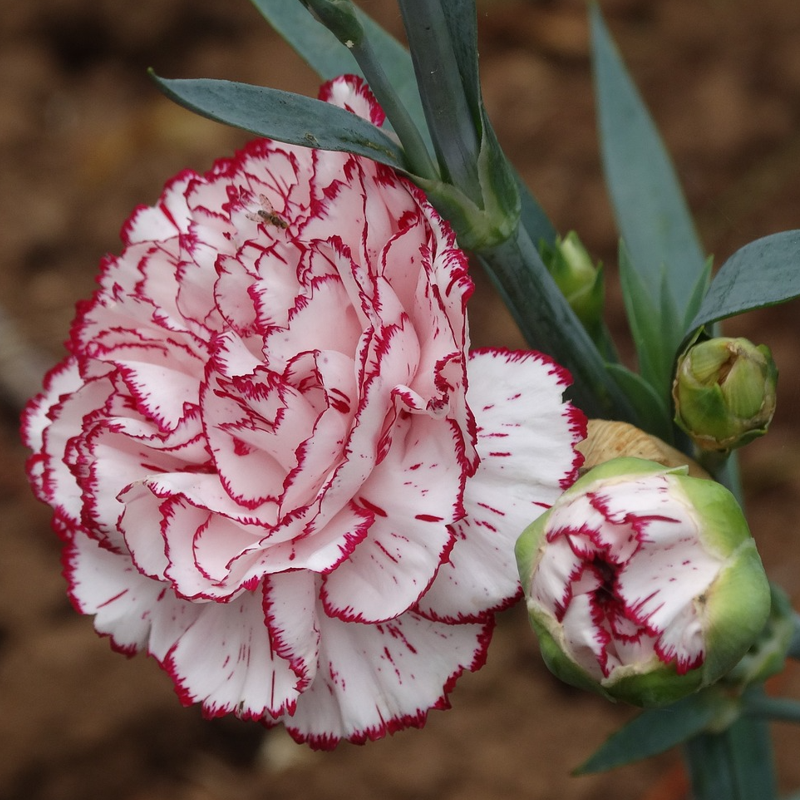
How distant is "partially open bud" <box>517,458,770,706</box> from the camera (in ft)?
1.49

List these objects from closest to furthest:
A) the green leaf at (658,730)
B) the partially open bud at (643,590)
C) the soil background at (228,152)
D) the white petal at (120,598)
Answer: the partially open bud at (643,590), the white petal at (120,598), the green leaf at (658,730), the soil background at (228,152)

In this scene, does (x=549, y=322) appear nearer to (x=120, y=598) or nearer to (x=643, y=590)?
(x=643, y=590)

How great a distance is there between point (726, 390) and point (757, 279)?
2.4 inches

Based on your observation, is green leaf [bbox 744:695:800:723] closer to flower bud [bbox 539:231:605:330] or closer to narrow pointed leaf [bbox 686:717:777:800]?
narrow pointed leaf [bbox 686:717:777:800]

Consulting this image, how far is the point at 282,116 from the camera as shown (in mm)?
476

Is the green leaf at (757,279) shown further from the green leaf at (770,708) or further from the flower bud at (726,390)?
the green leaf at (770,708)

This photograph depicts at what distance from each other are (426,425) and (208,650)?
0.18 metres

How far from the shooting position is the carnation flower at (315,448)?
48 centimetres

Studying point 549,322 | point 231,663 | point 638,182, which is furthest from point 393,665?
point 638,182

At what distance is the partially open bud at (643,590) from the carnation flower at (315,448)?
0.12ft

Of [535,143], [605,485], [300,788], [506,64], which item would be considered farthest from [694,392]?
[506,64]

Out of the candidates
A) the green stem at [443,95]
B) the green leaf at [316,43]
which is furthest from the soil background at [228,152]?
the green stem at [443,95]

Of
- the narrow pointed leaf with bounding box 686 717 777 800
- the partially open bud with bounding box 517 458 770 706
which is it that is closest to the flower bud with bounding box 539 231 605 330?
the partially open bud with bounding box 517 458 770 706

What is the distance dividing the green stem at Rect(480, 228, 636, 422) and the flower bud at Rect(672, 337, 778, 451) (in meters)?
0.06
